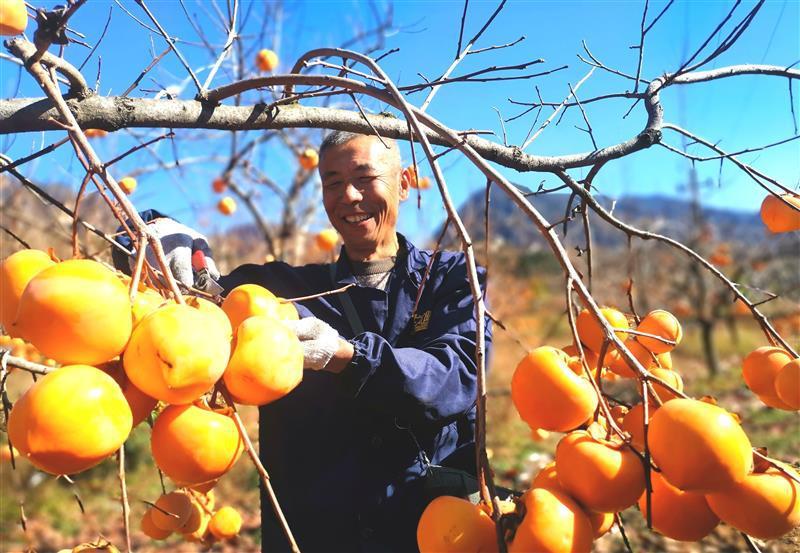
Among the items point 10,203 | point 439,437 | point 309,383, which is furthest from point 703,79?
point 10,203

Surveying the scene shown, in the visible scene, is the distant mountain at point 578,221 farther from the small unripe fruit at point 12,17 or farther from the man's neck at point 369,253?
the small unripe fruit at point 12,17

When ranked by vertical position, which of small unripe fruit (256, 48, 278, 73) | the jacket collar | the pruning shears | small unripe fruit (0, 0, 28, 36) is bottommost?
the pruning shears

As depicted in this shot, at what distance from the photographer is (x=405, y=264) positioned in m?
2.04

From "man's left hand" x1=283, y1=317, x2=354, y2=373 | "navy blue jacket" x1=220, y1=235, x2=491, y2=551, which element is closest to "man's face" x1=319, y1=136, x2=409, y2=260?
"navy blue jacket" x1=220, y1=235, x2=491, y2=551

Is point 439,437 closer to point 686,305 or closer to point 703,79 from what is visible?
point 703,79

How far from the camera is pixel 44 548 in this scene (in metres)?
5.47

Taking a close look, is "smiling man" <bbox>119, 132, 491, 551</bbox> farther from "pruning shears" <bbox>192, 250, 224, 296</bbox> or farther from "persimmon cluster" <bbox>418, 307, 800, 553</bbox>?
"persimmon cluster" <bbox>418, 307, 800, 553</bbox>

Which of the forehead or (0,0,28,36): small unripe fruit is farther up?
the forehead

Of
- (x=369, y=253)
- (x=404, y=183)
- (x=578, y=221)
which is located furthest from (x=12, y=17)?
(x=578, y=221)

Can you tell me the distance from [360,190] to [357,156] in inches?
4.9

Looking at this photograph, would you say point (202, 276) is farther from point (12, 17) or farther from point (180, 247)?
point (12, 17)

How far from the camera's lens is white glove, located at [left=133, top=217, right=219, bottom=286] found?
168cm

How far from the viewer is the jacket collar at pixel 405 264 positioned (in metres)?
2.01

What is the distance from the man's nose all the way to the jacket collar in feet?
0.76
